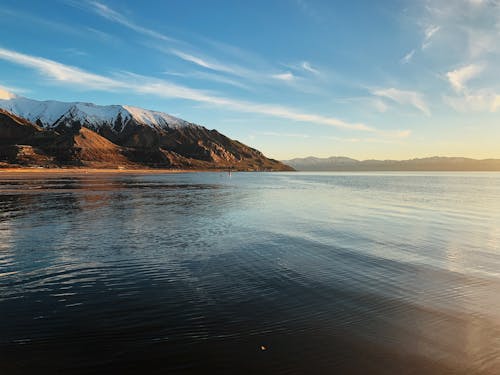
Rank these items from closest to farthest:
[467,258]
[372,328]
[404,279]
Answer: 1. [372,328]
2. [404,279]
3. [467,258]

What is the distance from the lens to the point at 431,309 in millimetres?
9906

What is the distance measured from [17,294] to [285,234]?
14.8 meters

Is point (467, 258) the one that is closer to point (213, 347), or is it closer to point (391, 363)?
point (391, 363)

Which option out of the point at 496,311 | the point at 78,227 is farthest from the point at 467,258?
the point at 78,227

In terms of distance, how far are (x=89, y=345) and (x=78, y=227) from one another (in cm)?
1726

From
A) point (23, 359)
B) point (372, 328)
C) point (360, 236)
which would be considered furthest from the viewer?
point (360, 236)

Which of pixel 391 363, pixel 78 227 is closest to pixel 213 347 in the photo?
pixel 391 363

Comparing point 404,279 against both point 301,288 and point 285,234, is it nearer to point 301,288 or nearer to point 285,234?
point 301,288

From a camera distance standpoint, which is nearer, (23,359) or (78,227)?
(23,359)

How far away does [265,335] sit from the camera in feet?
26.3

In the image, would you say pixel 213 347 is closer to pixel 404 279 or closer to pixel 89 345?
pixel 89 345

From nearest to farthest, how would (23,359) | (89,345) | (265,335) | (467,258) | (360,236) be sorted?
(23,359), (89,345), (265,335), (467,258), (360,236)

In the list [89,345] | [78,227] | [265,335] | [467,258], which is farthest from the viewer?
[78,227]

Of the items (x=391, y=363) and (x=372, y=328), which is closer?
(x=391, y=363)
